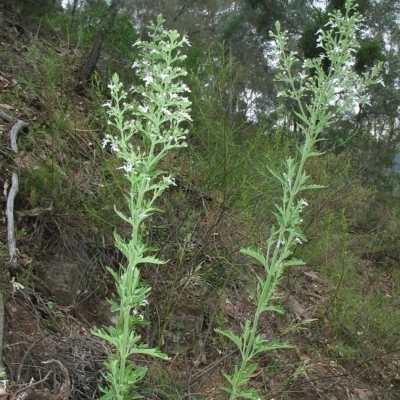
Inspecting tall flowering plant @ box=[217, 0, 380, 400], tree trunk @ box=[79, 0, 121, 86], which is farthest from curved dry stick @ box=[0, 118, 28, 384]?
tree trunk @ box=[79, 0, 121, 86]

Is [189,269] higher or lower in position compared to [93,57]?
lower

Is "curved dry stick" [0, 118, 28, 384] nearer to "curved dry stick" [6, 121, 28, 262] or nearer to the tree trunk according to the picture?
"curved dry stick" [6, 121, 28, 262]

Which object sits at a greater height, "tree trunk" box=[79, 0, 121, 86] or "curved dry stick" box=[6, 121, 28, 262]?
"tree trunk" box=[79, 0, 121, 86]

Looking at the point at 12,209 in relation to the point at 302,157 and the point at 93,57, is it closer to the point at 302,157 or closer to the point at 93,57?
the point at 302,157

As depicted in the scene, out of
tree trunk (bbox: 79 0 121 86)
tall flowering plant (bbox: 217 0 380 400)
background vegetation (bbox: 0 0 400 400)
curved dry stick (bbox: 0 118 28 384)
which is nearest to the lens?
tall flowering plant (bbox: 217 0 380 400)

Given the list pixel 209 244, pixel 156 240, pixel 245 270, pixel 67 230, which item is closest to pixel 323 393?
pixel 245 270

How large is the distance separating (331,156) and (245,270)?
2.29 meters

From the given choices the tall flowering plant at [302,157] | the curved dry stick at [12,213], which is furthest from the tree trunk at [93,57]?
the tall flowering plant at [302,157]

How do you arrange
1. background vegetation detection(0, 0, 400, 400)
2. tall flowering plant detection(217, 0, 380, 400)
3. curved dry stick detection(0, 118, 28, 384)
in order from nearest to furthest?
tall flowering plant detection(217, 0, 380, 400)
curved dry stick detection(0, 118, 28, 384)
background vegetation detection(0, 0, 400, 400)

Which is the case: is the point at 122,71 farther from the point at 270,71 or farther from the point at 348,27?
the point at 270,71

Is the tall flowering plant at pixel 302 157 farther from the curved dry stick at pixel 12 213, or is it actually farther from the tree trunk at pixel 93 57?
the tree trunk at pixel 93 57

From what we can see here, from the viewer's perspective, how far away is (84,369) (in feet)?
9.98

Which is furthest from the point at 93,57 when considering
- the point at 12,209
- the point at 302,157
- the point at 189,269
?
the point at 302,157

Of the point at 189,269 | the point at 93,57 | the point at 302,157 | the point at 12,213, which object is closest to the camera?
the point at 302,157
